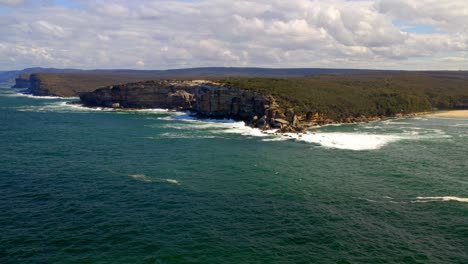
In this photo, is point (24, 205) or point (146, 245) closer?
point (146, 245)

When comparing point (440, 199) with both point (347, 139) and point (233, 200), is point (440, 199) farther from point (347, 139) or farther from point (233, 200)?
point (347, 139)

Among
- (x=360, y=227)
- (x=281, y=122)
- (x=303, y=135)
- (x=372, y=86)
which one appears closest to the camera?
(x=360, y=227)

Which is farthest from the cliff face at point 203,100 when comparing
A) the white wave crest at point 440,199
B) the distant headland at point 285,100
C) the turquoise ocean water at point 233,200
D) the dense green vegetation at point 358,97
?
the white wave crest at point 440,199

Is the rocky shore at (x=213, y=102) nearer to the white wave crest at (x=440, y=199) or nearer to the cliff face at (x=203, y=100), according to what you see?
the cliff face at (x=203, y=100)

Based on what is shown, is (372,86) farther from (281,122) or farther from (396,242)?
(396,242)

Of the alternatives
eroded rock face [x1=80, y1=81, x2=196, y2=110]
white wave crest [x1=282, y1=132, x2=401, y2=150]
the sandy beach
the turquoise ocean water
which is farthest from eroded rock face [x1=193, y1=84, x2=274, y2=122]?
the sandy beach

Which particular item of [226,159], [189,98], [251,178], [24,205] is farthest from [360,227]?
[189,98]

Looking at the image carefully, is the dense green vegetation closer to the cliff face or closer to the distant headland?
the distant headland

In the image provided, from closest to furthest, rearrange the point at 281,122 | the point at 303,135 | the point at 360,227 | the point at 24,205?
the point at 360,227
the point at 24,205
the point at 303,135
the point at 281,122
